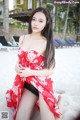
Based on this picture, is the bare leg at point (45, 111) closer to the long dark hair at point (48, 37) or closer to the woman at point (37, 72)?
the woman at point (37, 72)

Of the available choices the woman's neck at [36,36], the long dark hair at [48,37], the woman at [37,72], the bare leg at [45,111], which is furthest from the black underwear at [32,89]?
the woman's neck at [36,36]

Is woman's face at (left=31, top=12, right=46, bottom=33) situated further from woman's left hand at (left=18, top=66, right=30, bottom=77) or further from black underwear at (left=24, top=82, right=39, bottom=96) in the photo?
black underwear at (left=24, top=82, right=39, bottom=96)

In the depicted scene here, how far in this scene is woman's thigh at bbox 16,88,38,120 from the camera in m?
2.77

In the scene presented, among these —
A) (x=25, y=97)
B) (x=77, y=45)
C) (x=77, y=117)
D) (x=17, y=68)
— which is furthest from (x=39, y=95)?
(x=77, y=45)

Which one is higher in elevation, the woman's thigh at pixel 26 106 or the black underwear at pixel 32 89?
the black underwear at pixel 32 89

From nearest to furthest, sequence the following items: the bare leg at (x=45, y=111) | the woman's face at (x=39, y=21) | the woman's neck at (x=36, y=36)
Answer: the bare leg at (x=45, y=111) → the woman's face at (x=39, y=21) → the woman's neck at (x=36, y=36)

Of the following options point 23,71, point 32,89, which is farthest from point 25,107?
point 23,71

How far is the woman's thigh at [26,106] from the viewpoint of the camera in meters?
2.77

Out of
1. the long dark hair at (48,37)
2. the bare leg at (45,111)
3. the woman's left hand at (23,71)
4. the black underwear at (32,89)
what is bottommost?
the bare leg at (45,111)

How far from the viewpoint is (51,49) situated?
2918 mm

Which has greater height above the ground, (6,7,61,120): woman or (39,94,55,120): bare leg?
(6,7,61,120): woman

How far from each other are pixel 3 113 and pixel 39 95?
445mm

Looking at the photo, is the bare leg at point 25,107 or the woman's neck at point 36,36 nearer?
the bare leg at point 25,107

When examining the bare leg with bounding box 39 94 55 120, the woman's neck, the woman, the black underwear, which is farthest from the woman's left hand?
the woman's neck
